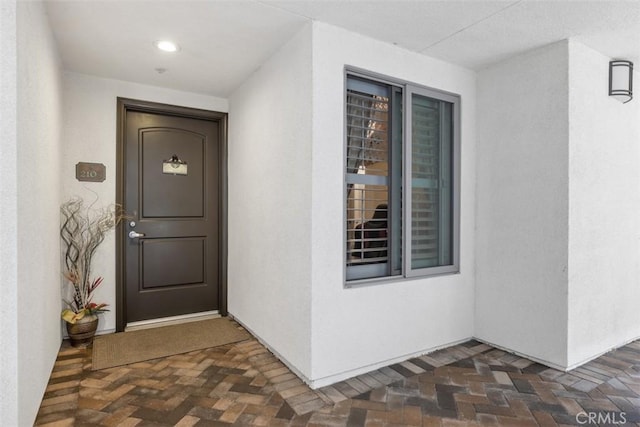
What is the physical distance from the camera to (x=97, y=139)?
335 cm

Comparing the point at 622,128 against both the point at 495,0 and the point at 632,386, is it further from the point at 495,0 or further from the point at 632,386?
the point at 632,386

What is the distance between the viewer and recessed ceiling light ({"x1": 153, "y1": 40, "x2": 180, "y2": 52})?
2.67 meters

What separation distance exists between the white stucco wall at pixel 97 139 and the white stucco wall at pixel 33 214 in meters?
0.62

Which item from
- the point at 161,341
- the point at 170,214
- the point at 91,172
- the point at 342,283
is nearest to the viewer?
the point at 342,283

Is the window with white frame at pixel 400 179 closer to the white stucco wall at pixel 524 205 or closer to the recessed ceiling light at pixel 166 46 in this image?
the white stucco wall at pixel 524 205

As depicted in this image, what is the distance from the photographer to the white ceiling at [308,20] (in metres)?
2.21

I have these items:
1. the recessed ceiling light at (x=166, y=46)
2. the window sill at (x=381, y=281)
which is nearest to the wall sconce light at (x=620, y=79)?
the window sill at (x=381, y=281)

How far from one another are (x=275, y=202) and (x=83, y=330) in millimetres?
1917
